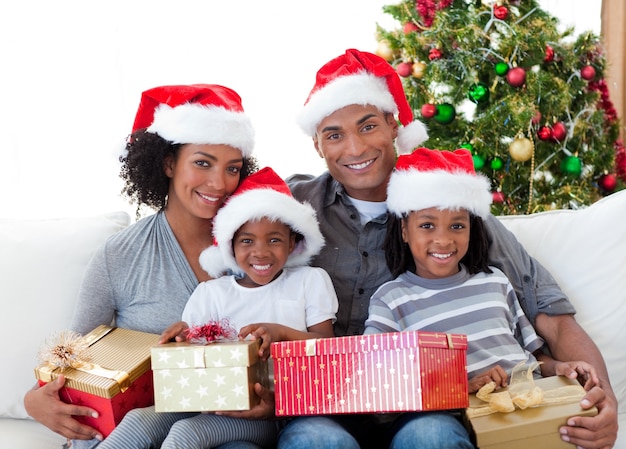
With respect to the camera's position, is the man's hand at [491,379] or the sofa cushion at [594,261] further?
the sofa cushion at [594,261]

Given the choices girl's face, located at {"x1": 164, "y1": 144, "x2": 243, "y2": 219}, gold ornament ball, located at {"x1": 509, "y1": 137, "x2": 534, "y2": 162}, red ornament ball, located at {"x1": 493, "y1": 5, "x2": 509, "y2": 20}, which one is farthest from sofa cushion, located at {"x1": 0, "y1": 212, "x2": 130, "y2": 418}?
red ornament ball, located at {"x1": 493, "y1": 5, "x2": 509, "y2": 20}

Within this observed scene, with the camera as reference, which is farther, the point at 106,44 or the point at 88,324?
the point at 106,44

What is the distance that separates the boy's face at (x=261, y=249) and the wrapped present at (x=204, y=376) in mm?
346

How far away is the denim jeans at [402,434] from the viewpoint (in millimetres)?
1630

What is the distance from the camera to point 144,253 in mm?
2207

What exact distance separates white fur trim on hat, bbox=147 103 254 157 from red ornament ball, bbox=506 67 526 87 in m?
1.76

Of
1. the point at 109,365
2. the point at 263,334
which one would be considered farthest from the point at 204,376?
the point at 109,365

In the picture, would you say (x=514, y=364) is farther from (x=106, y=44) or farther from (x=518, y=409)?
(x=106, y=44)

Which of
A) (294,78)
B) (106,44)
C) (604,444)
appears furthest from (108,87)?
(604,444)

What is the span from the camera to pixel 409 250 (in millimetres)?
2154

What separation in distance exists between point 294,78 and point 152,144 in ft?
7.25

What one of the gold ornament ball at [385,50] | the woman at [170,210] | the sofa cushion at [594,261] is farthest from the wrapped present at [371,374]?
the gold ornament ball at [385,50]

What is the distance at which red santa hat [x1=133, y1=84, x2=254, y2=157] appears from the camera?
2.13 metres

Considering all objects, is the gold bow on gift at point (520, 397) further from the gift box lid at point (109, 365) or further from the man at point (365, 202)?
the gift box lid at point (109, 365)
